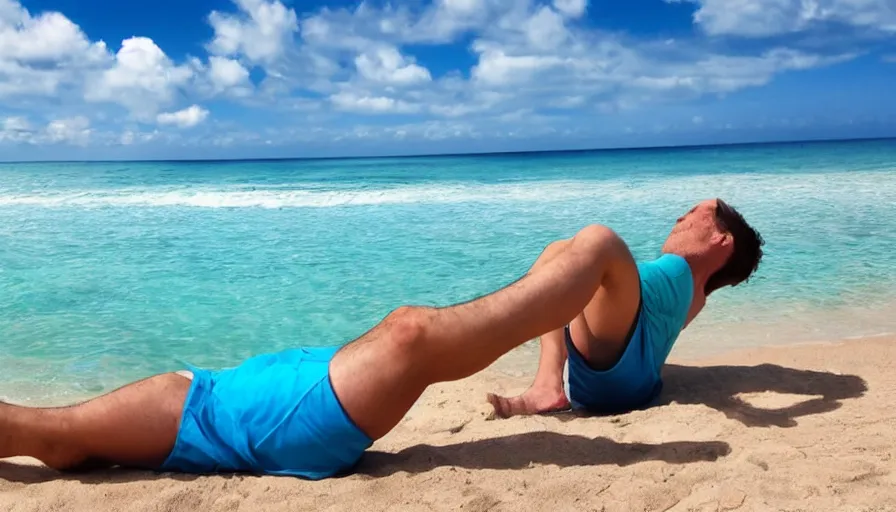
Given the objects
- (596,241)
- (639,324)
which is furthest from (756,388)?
(596,241)

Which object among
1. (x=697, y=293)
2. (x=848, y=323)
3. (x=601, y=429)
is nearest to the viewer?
(x=601, y=429)

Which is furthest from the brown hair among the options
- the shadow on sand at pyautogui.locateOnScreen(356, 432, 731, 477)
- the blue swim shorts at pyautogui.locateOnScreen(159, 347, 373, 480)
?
the blue swim shorts at pyautogui.locateOnScreen(159, 347, 373, 480)

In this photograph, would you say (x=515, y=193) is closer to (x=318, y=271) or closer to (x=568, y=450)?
(x=318, y=271)

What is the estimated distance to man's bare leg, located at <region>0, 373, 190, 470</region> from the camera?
2355 millimetres

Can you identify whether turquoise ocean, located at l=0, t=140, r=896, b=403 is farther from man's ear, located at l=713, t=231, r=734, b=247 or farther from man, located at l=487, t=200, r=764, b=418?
man's ear, located at l=713, t=231, r=734, b=247

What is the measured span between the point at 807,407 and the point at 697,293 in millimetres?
733

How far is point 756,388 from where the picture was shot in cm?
375

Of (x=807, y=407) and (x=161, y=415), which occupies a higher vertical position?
(x=161, y=415)

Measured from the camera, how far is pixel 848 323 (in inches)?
210

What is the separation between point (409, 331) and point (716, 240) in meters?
1.89

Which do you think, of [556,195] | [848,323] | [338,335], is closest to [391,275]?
[338,335]

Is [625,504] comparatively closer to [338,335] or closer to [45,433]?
[45,433]

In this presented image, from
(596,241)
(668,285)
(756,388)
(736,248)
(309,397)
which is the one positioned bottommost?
(756,388)

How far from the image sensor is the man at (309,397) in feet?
7.45
